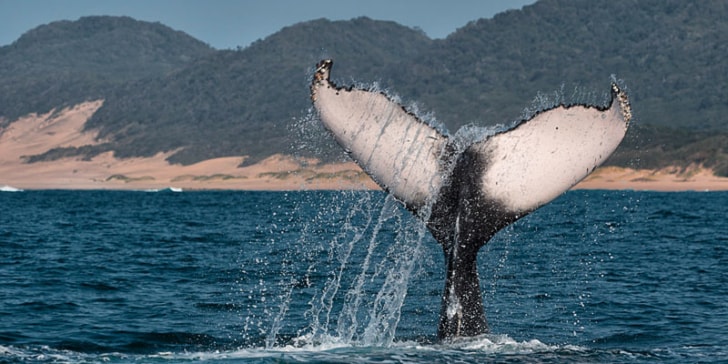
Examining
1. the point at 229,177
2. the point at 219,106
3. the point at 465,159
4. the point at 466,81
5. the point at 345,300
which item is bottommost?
the point at 345,300

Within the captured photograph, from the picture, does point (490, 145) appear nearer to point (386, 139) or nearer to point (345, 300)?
point (386, 139)

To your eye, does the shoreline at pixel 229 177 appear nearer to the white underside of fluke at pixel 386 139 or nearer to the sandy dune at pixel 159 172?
the sandy dune at pixel 159 172

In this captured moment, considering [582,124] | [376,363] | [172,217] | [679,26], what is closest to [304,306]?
[376,363]

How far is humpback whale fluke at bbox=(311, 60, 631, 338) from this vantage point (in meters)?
7.81

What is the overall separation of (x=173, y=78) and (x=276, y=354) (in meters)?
182

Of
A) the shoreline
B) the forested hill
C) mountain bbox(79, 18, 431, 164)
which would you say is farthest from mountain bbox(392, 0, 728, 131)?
the shoreline

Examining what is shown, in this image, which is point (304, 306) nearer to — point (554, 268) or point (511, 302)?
point (511, 302)

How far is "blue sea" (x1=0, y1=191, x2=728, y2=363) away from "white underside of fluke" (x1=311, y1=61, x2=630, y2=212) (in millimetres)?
462

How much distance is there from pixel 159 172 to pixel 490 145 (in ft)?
404

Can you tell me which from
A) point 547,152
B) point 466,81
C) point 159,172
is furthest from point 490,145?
point 466,81

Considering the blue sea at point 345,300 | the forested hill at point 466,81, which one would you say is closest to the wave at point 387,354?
the blue sea at point 345,300

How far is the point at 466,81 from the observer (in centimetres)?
15588

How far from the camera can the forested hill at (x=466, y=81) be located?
136 metres

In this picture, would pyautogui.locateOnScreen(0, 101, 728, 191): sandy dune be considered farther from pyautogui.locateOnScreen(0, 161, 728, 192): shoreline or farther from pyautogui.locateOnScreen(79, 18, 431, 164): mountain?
pyautogui.locateOnScreen(79, 18, 431, 164): mountain
